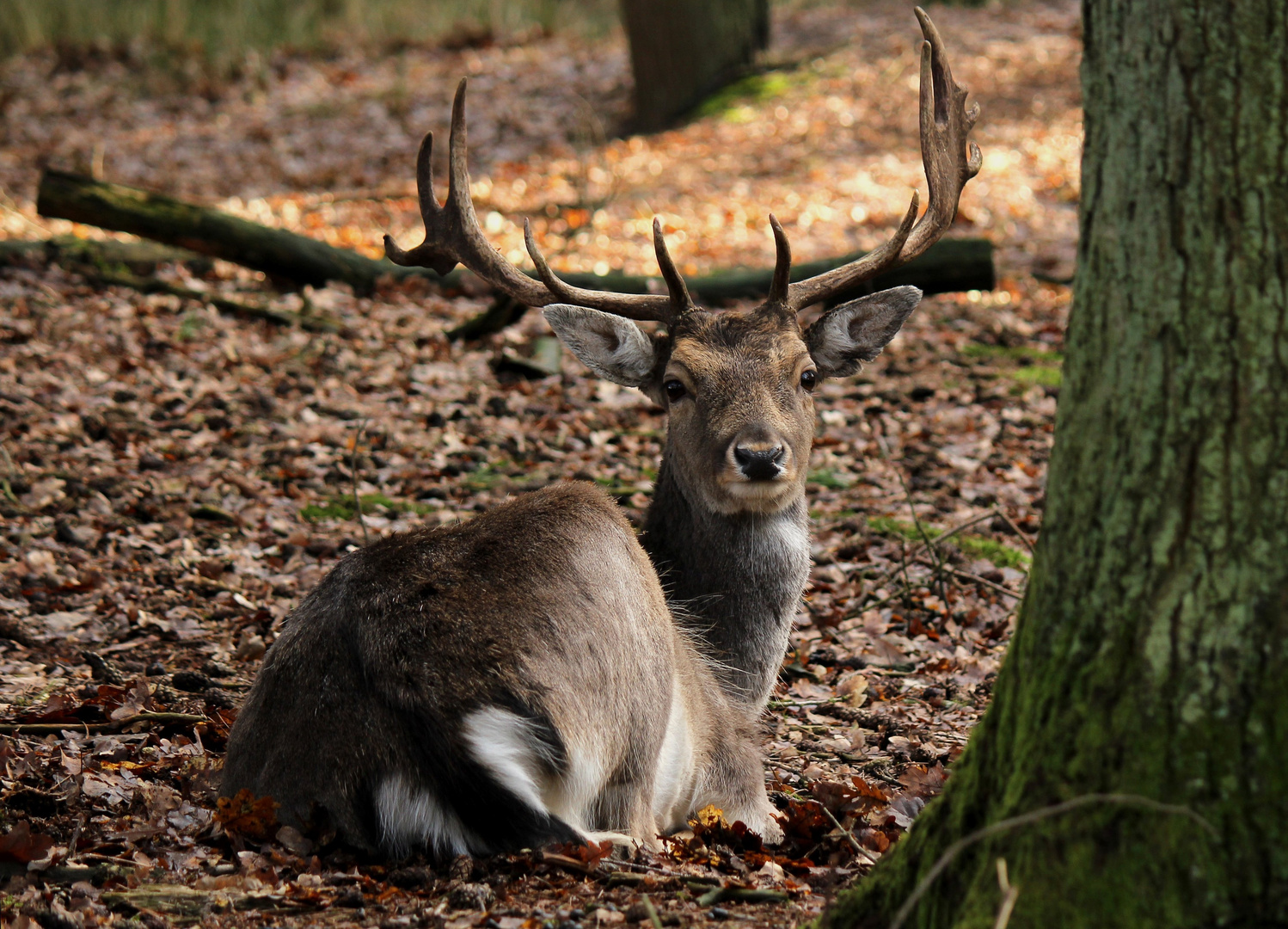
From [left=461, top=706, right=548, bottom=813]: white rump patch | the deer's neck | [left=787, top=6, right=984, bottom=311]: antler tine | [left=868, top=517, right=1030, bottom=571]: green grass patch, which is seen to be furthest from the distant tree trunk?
[left=461, top=706, right=548, bottom=813]: white rump patch

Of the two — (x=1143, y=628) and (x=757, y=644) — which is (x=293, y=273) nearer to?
(x=757, y=644)

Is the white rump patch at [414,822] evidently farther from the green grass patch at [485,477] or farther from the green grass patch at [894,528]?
the green grass patch at [485,477]

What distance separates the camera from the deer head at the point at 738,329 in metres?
5.03

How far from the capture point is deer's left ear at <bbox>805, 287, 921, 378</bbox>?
18.2ft

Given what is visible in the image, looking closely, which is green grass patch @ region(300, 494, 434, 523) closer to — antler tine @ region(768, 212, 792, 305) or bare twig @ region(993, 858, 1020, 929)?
antler tine @ region(768, 212, 792, 305)

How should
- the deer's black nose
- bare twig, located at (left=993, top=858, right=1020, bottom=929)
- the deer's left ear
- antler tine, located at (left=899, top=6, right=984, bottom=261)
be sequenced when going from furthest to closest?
1. antler tine, located at (left=899, top=6, right=984, bottom=261)
2. the deer's left ear
3. the deer's black nose
4. bare twig, located at (left=993, top=858, right=1020, bottom=929)

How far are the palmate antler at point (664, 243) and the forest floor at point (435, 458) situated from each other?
3.88ft

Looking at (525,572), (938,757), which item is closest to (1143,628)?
(525,572)

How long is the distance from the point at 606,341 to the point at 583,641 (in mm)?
2134

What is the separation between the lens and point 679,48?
715 inches

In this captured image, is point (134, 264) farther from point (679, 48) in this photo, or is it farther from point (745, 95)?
point (745, 95)

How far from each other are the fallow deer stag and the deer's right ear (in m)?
Answer: 0.01

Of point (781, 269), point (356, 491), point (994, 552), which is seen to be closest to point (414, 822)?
point (781, 269)

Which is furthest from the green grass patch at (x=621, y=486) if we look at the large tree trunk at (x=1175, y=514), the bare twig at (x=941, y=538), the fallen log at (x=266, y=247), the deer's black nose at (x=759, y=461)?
the large tree trunk at (x=1175, y=514)
